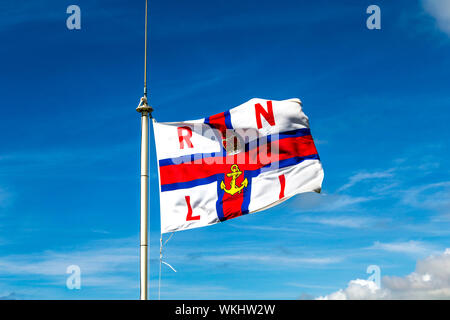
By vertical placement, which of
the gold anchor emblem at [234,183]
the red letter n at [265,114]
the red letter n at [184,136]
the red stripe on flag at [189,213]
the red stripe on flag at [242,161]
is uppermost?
the red letter n at [265,114]

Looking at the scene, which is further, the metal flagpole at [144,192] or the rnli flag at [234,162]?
the rnli flag at [234,162]

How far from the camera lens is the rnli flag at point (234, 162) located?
21875 millimetres

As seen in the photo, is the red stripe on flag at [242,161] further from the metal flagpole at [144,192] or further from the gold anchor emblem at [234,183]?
the metal flagpole at [144,192]

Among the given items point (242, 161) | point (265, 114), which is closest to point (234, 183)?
point (242, 161)

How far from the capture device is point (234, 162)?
2295cm

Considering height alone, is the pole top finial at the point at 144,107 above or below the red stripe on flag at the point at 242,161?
above

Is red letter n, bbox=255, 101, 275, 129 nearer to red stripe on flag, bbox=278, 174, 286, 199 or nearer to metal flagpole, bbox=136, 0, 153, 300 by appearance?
red stripe on flag, bbox=278, 174, 286, 199

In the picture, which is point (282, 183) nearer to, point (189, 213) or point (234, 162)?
point (234, 162)

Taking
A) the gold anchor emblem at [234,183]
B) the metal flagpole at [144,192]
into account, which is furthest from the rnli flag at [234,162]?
the metal flagpole at [144,192]

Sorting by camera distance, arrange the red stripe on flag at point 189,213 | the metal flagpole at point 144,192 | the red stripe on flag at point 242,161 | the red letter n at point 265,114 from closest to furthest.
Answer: the metal flagpole at point 144,192 → the red stripe on flag at point 189,213 → the red stripe on flag at point 242,161 → the red letter n at point 265,114
